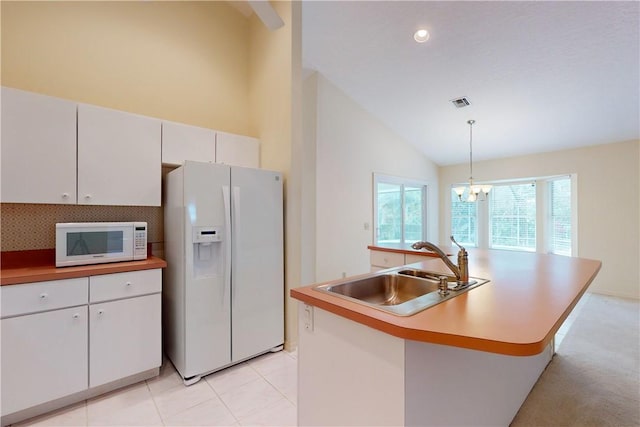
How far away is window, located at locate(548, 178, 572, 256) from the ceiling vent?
8.56ft

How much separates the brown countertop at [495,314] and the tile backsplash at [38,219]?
198 centimetres

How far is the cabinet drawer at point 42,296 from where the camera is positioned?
1.61m

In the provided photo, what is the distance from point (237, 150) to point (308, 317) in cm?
199

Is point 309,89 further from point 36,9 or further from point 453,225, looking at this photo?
point 453,225

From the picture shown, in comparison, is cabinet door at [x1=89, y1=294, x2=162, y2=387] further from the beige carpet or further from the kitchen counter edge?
the beige carpet

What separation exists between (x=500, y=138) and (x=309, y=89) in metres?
3.30

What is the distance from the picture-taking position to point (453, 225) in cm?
629

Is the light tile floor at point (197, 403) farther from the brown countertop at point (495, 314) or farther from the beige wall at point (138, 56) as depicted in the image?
the beige wall at point (138, 56)

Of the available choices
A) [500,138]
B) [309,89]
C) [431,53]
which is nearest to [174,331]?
[309,89]

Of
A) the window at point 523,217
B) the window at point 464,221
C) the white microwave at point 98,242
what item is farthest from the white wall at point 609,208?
the white microwave at point 98,242

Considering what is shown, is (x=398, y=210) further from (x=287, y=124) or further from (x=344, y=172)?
(x=287, y=124)

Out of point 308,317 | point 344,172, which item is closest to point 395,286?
point 308,317

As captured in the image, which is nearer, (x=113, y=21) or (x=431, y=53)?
(x=113, y=21)

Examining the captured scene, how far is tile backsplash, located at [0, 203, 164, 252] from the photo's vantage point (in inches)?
78.7
